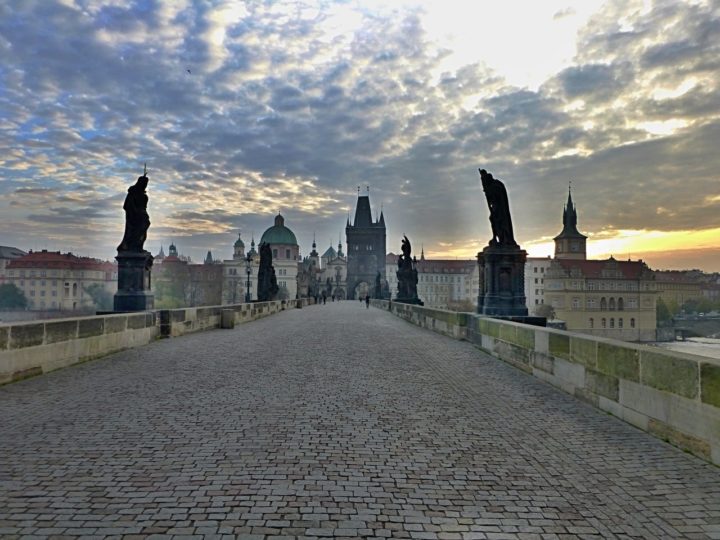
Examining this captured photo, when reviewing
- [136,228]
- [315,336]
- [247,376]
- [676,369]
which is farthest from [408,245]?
[676,369]

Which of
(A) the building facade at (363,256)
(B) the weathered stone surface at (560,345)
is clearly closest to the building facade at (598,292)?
(B) the weathered stone surface at (560,345)

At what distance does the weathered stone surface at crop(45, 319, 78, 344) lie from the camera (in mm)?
8875

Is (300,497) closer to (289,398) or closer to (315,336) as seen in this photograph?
(289,398)

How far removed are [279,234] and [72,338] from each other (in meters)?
138

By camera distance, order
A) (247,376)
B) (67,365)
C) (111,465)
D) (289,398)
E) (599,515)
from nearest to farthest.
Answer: (599,515) < (111,465) < (289,398) < (247,376) < (67,365)

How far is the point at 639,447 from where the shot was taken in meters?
4.90

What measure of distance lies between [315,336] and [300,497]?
1319 cm

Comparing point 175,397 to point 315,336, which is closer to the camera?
point 175,397

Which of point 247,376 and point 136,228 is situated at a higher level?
point 136,228

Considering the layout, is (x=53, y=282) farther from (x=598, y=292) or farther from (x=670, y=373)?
(x=670, y=373)

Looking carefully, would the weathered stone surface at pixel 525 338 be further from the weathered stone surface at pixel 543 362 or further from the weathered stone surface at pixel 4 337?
the weathered stone surface at pixel 4 337

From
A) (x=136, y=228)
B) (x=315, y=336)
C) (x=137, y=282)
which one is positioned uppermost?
(x=136, y=228)

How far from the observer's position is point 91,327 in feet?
34.2

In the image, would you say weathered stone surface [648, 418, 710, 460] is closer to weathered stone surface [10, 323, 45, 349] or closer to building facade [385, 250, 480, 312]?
weathered stone surface [10, 323, 45, 349]
